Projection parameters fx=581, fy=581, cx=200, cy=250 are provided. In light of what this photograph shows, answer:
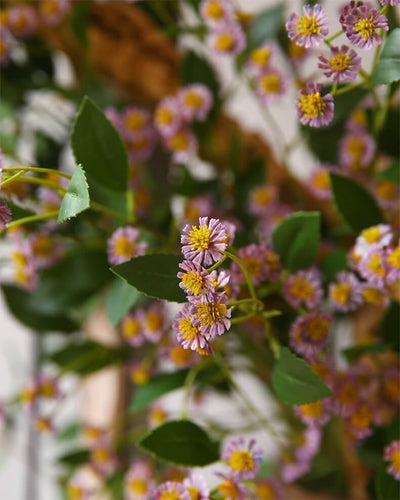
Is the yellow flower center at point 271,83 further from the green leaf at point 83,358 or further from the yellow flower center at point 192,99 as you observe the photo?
the green leaf at point 83,358

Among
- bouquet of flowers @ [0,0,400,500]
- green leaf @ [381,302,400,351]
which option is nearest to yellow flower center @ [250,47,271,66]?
bouquet of flowers @ [0,0,400,500]

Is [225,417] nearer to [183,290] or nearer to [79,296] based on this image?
[79,296]

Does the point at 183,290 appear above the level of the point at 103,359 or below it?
below

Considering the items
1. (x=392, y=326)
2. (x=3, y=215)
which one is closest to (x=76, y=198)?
(x=3, y=215)

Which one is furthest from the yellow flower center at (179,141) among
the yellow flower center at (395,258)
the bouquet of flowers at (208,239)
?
the yellow flower center at (395,258)

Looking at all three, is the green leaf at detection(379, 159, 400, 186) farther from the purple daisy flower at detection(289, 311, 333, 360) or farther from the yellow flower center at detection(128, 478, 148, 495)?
the yellow flower center at detection(128, 478, 148, 495)

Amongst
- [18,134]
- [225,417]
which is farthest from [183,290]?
[225,417]
